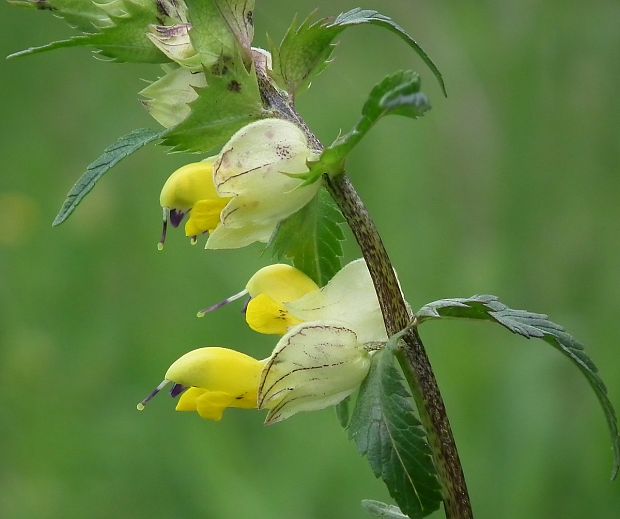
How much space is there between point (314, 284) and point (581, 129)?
1695 millimetres

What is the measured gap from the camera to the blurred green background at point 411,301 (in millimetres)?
2148

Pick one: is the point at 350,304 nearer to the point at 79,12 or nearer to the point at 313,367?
the point at 313,367

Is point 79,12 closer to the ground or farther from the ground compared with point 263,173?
farther from the ground

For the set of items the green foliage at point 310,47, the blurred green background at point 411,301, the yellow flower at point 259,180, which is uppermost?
the green foliage at point 310,47

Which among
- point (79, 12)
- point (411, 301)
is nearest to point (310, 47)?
point (79, 12)

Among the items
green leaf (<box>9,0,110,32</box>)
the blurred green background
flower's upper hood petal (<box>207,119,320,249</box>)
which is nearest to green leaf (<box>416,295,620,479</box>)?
flower's upper hood petal (<box>207,119,320,249</box>)

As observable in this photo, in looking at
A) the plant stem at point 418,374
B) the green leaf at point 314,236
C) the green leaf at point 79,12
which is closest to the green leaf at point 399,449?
the plant stem at point 418,374

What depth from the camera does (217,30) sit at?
0.84m

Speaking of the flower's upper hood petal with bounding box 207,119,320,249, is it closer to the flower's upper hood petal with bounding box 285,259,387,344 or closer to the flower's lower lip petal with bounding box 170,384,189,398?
the flower's upper hood petal with bounding box 285,259,387,344

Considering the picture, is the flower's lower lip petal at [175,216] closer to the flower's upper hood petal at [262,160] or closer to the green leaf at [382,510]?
the flower's upper hood petal at [262,160]

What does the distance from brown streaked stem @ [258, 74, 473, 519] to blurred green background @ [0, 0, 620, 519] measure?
4.09 ft

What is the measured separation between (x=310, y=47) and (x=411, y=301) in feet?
5.55

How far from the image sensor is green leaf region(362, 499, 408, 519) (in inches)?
36.4

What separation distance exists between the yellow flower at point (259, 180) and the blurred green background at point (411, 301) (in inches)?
50.4
